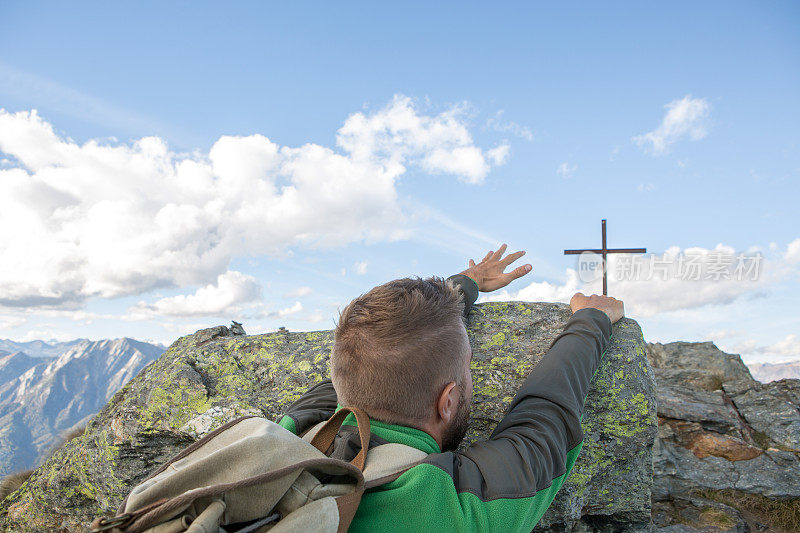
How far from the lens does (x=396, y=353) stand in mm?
2891

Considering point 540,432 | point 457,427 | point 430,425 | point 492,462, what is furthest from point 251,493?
point 540,432

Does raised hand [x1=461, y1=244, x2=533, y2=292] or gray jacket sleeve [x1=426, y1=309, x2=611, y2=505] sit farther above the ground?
raised hand [x1=461, y1=244, x2=533, y2=292]

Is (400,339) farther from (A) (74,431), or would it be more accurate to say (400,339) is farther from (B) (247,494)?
(A) (74,431)

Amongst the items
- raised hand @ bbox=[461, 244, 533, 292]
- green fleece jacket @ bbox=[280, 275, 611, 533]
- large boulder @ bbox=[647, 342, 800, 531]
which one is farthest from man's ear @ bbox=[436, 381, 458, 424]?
large boulder @ bbox=[647, 342, 800, 531]

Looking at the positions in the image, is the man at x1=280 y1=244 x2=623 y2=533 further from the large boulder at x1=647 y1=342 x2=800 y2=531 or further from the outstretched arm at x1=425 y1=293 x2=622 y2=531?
the large boulder at x1=647 y1=342 x2=800 y2=531

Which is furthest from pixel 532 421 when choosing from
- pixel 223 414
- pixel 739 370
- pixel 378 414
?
pixel 739 370

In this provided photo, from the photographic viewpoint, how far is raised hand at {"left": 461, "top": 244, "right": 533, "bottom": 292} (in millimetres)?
5773

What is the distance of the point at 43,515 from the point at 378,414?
612cm

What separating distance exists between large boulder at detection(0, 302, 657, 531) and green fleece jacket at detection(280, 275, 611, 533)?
0.87 metres

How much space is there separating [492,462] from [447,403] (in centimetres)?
45

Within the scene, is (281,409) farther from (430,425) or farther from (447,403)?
(447,403)

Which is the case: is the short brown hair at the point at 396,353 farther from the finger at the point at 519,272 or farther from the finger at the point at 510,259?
the finger at the point at 510,259

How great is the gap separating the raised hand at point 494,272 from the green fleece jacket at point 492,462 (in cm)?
156

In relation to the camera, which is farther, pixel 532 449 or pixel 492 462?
pixel 532 449
